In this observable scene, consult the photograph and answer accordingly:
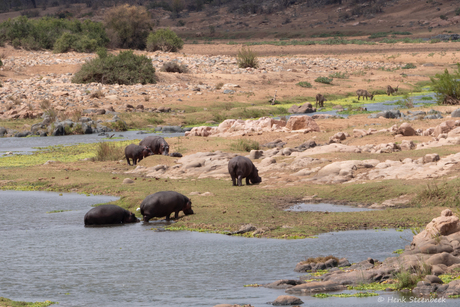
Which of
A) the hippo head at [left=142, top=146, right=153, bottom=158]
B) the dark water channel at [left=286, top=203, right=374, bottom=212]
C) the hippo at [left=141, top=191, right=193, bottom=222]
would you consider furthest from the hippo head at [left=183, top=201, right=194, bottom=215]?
the hippo head at [left=142, top=146, right=153, bottom=158]

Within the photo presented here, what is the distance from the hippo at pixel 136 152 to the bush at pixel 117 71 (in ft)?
80.1

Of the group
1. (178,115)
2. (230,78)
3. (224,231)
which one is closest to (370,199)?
(224,231)

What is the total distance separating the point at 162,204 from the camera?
12.9 m

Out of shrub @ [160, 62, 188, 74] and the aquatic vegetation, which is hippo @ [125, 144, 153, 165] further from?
shrub @ [160, 62, 188, 74]

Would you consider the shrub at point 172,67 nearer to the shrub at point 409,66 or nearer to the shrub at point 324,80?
the shrub at point 324,80

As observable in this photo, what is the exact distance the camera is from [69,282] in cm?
869

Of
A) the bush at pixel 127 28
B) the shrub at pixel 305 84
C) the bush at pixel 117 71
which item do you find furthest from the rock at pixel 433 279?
the bush at pixel 127 28

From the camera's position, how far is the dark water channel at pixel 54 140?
29.1m

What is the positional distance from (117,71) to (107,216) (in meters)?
33.8

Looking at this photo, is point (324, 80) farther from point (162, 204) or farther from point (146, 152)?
point (162, 204)

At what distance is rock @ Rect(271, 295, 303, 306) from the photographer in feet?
23.5

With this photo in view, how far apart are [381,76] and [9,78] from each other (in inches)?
1245

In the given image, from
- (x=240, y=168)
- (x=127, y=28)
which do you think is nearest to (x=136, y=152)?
(x=240, y=168)

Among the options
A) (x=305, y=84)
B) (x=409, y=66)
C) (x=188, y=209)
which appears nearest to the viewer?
(x=188, y=209)
